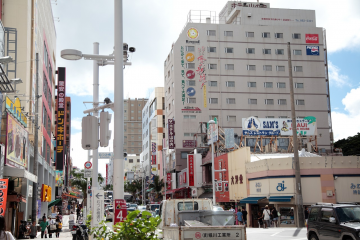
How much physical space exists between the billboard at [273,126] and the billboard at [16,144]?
26.8m

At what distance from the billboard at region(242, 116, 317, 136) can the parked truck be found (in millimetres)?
32855

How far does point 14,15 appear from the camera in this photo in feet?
109

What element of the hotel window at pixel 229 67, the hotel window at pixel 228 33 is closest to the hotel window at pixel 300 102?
the hotel window at pixel 229 67

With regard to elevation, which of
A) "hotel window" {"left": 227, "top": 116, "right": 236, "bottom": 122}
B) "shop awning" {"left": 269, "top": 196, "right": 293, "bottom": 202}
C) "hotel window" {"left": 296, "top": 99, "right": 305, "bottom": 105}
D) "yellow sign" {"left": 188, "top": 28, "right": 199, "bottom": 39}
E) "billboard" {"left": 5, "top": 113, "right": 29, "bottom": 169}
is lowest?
"shop awning" {"left": 269, "top": 196, "right": 293, "bottom": 202}

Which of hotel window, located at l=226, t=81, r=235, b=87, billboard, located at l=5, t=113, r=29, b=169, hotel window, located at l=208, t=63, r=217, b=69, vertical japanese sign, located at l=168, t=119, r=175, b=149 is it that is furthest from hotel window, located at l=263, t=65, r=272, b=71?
billboard, located at l=5, t=113, r=29, b=169

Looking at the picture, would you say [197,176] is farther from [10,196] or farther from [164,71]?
[10,196]

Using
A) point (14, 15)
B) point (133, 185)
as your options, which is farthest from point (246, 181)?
point (133, 185)

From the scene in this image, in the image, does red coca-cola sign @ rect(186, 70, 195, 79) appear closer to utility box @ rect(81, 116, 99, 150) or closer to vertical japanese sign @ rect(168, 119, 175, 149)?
vertical japanese sign @ rect(168, 119, 175, 149)

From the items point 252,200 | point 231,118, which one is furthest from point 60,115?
point 252,200

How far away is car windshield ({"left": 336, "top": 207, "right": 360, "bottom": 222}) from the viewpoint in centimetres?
1391

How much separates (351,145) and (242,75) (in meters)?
24.5

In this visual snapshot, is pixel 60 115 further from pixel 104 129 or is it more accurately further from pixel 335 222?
pixel 104 129

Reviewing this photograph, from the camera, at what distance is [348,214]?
1406cm

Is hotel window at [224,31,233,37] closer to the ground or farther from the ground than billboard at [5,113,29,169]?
farther from the ground
